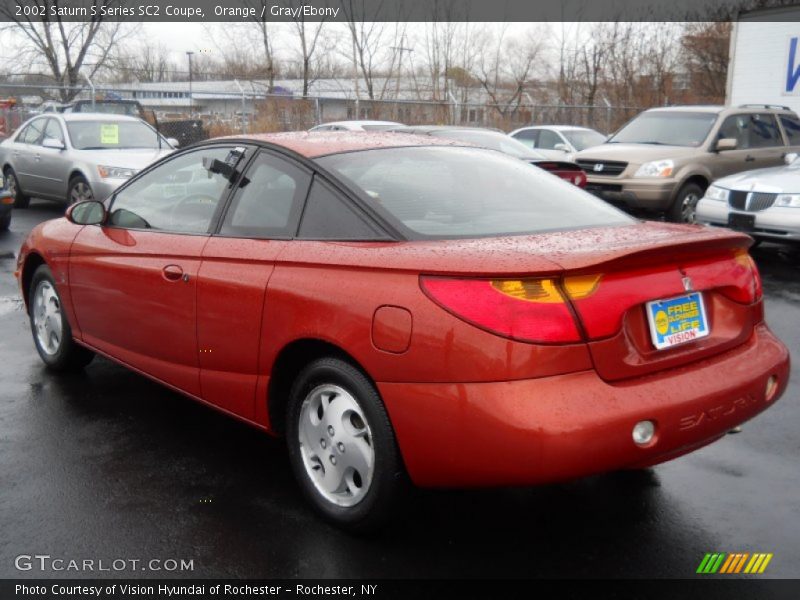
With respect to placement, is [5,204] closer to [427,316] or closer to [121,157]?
[121,157]

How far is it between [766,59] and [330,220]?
2055 cm

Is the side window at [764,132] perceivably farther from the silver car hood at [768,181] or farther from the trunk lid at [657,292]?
the trunk lid at [657,292]

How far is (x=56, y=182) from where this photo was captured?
12336mm

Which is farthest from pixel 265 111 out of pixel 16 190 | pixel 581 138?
pixel 16 190

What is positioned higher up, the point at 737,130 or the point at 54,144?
the point at 737,130

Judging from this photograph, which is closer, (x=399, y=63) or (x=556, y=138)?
(x=556, y=138)

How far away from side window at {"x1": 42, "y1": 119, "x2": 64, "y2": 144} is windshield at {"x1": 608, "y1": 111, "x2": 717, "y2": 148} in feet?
27.8

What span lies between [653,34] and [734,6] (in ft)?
16.6

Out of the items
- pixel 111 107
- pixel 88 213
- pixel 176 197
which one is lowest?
pixel 88 213

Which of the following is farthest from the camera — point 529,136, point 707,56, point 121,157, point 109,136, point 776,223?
point 707,56

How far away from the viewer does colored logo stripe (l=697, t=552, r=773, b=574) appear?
9.53 ft

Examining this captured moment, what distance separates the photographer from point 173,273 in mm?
3807

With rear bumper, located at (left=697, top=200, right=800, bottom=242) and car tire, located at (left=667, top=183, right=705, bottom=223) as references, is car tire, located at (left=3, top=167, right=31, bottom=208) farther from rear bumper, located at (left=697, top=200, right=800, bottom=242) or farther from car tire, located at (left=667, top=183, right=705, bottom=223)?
rear bumper, located at (left=697, top=200, right=800, bottom=242)

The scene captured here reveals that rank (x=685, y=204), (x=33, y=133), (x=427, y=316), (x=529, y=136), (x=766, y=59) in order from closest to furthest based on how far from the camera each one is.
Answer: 1. (x=427, y=316)
2. (x=685, y=204)
3. (x=33, y=133)
4. (x=529, y=136)
5. (x=766, y=59)
